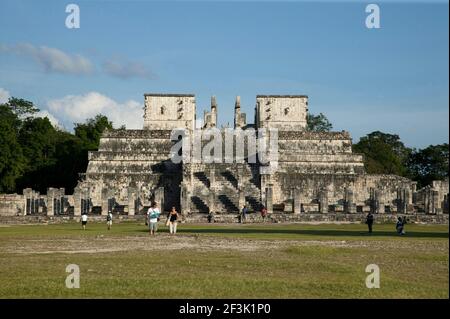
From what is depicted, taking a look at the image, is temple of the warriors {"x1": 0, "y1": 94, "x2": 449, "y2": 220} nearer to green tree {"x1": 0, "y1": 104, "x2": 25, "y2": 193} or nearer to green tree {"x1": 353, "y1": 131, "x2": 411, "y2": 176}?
green tree {"x1": 0, "y1": 104, "x2": 25, "y2": 193}

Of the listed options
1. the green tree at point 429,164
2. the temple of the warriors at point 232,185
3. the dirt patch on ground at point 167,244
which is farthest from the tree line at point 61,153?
the dirt patch on ground at point 167,244

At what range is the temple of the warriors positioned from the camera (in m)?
52.1

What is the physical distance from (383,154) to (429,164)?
6.94 metres

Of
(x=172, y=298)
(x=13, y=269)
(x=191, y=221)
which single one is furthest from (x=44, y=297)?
(x=191, y=221)

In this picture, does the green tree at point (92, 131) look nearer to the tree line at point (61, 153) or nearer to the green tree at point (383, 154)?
the tree line at point (61, 153)

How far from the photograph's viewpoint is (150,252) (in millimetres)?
22609

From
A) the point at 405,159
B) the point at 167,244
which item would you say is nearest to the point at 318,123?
the point at 405,159

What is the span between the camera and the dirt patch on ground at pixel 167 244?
24.1 meters

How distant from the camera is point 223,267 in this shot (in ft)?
60.3

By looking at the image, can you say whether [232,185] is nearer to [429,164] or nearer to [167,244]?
[167,244]

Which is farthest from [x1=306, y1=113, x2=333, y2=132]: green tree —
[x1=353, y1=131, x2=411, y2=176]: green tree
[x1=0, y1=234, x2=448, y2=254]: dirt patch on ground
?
[x1=0, y1=234, x2=448, y2=254]: dirt patch on ground

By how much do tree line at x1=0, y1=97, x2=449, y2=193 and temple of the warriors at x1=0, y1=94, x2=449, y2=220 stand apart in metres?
9.59
